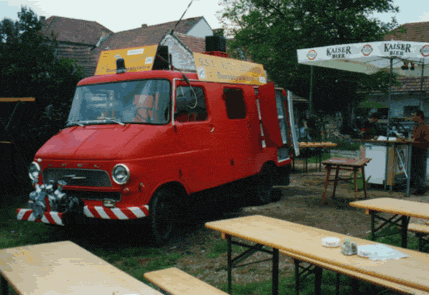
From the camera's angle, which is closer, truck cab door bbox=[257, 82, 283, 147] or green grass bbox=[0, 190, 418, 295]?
green grass bbox=[0, 190, 418, 295]

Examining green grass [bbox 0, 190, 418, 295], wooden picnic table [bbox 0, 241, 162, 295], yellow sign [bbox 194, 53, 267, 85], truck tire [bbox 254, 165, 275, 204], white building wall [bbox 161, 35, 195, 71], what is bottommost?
green grass [bbox 0, 190, 418, 295]

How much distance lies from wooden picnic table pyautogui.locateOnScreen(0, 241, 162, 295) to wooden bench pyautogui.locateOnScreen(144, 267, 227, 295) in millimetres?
622

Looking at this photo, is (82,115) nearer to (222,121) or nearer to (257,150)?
(222,121)

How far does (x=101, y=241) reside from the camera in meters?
6.10

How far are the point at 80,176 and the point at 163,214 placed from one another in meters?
1.22

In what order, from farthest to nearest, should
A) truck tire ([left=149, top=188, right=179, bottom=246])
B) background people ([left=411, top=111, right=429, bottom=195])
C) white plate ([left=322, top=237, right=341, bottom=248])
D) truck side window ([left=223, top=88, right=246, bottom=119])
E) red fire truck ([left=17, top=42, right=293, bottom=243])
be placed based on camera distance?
background people ([left=411, top=111, right=429, bottom=195])
truck side window ([left=223, top=88, right=246, bottom=119])
truck tire ([left=149, top=188, right=179, bottom=246])
red fire truck ([left=17, top=42, right=293, bottom=243])
white plate ([left=322, top=237, right=341, bottom=248])

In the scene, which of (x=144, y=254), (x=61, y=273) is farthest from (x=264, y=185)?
(x=61, y=273)

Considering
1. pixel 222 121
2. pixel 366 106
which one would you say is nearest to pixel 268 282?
pixel 222 121

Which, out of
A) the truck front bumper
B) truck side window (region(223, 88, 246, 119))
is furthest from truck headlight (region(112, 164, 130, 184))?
truck side window (region(223, 88, 246, 119))

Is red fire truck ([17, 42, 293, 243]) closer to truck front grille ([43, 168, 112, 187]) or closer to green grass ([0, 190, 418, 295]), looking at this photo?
truck front grille ([43, 168, 112, 187])

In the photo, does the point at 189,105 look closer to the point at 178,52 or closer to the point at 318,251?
the point at 318,251

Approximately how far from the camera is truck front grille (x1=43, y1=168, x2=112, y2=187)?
17.3ft

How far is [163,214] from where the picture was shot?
576cm

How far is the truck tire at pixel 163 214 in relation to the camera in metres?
5.57
